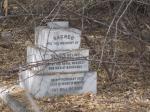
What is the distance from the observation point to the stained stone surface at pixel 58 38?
23.3 ft

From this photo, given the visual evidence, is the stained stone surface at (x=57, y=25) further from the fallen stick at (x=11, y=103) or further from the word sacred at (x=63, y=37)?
the fallen stick at (x=11, y=103)

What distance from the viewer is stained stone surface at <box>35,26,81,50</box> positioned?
7105 mm

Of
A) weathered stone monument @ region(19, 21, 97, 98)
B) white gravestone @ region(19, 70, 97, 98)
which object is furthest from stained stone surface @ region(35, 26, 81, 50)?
white gravestone @ region(19, 70, 97, 98)

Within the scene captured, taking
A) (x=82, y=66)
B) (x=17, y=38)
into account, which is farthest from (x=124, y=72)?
(x=17, y=38)

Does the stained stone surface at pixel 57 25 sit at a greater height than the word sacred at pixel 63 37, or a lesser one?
greater

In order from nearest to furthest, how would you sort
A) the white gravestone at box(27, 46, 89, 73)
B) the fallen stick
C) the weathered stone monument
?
the fallen stick → the white gravestone at box(27, 46, 89, 73) → the weathered stone monument

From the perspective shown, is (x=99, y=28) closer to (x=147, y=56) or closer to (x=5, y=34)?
(x=147, y=56)

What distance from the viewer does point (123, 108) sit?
22.5 feet

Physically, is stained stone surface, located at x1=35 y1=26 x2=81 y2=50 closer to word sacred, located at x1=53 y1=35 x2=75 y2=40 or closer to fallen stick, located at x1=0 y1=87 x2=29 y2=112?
word sacred, located at x1=53 y1=35 x2=75 y2=40

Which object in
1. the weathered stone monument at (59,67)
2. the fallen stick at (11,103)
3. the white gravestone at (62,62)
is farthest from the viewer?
the weathered stone monument at (59,67)

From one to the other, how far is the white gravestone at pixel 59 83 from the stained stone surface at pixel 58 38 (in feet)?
1.23

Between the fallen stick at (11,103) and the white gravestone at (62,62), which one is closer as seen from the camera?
the fallen stick at (11,103)

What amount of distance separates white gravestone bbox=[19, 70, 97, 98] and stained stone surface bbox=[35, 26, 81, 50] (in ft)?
1.23

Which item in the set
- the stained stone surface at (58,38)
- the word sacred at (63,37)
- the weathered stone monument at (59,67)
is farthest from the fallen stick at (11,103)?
the word sacred at (63,37)
